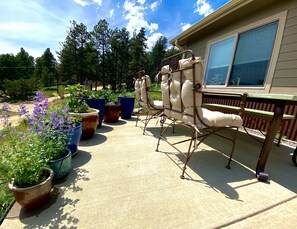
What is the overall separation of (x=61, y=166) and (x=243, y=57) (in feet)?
13.6

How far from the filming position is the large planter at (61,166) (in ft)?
4.35

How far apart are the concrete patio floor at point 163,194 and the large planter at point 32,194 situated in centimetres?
6

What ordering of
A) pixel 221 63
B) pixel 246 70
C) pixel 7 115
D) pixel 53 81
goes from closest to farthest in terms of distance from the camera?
pixel 7 115
pixel 246 70
pixel 221 63
pixel 53 81

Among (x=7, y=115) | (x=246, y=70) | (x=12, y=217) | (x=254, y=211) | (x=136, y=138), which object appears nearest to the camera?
(x=12, y=217)

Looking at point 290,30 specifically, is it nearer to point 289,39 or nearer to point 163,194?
point 289,39

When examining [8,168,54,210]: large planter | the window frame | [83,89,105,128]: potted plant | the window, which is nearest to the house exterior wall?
the window frame

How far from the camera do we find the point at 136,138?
2607mm

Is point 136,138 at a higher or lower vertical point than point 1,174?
lower

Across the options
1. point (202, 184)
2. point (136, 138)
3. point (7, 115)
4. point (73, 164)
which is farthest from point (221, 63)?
point (7, 115)

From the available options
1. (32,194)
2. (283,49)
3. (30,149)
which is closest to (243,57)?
(283,49)

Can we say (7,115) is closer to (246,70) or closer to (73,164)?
(73,164)

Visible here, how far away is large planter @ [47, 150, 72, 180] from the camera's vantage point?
133 centimetres

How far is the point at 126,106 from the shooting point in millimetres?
3910

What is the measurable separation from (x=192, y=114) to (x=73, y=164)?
4.73ft
